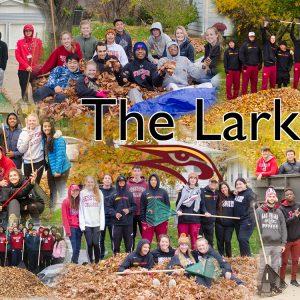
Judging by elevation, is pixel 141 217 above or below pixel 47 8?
below

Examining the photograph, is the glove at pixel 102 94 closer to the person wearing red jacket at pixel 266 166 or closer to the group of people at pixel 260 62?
the group of people at pixel 260 62

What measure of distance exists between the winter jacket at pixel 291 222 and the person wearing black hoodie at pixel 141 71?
6.09 feet

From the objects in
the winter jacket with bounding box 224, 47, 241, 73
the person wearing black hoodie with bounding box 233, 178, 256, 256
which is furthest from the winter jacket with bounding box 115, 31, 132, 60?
the person wearing black hoodie with bounding box 233, 178, 256, 256

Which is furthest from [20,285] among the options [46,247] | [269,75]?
[269,75]

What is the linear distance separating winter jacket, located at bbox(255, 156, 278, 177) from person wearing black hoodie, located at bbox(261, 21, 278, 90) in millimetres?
1415

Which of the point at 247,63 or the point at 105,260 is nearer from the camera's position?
the point at 105,260

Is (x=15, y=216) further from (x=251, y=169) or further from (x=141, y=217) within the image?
(x=251, y=169)

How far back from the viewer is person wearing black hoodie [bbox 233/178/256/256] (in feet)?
62.5

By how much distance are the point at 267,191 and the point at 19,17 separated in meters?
3.28

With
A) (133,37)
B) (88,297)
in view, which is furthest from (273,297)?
(133,37)

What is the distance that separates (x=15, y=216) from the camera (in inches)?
745

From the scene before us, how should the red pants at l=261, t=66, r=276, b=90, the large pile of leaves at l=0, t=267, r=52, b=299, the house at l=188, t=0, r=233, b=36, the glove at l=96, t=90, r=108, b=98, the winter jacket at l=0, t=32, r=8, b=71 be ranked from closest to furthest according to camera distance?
the large pile of leaves at l=0, t=267, r=52, b=299, the glove at l=96, t=90, r=108, b=98, the winter jacket at l=0, t=32, r=8, b=71, the house at l=188, t=0, r=233, b=36, the red pants at l=261, t=66, r=276, b=90

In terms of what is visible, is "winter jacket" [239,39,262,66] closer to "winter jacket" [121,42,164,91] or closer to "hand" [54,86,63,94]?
"winter jacket" [121,42,164,91]

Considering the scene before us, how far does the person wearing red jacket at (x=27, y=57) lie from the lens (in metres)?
19.5
